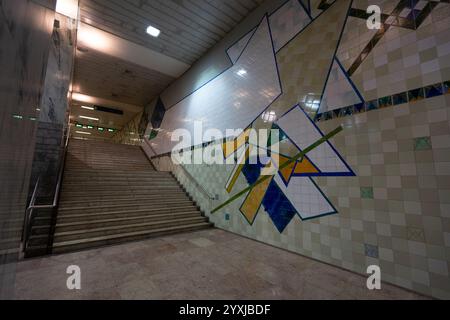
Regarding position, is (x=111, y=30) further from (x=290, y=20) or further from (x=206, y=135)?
(x=290, y=20)

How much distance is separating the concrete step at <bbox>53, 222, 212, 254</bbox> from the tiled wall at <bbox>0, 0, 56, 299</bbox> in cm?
262

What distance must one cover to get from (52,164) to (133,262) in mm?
3784

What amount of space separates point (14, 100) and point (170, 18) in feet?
19.0

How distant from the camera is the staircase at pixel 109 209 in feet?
12.0

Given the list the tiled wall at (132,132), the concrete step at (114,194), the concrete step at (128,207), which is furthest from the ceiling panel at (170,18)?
the tiled wall at (132,132)

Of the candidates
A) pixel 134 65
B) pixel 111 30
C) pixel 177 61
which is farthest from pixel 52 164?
pixel 177 61

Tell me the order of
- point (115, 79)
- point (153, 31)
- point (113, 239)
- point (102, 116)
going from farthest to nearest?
point (102, 116)
point (115, 79)
point (153, 31)
point (113, 239)

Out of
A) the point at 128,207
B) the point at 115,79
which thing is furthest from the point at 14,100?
the point at 115,79

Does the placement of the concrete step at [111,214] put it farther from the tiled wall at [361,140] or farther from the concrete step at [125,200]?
the tiled wall at [361,140]

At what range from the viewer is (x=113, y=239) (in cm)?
391

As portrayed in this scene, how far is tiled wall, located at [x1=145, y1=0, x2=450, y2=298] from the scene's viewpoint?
237 cm

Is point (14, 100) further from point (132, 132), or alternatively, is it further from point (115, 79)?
point (132, 132)

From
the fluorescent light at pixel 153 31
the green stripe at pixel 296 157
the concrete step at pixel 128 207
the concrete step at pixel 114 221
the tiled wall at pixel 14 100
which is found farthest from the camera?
the fluorescent light at pixel 153 31

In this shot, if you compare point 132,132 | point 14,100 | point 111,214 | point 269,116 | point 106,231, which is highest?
point 132,132
